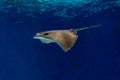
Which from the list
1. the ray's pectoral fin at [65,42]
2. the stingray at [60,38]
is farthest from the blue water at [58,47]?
the ray's pectoral fin at [65,42]

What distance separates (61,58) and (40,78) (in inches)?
44.3

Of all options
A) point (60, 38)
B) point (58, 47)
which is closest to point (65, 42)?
point (60, 38)

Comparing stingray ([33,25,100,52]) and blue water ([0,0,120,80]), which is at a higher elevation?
stingray ([33,25,100,52])

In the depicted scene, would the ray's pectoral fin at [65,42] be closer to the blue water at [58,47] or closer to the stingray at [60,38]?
the stingray at [60,38]

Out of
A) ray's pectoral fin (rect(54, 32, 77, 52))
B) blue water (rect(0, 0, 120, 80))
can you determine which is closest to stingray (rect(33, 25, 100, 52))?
ray's pectoral fin (rect(54, 32, 77, 52))

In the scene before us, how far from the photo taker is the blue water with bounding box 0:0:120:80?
10.3m

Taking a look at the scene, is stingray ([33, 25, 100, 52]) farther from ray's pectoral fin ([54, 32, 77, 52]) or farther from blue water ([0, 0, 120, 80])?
blue water ([0, 0, 120, 80])

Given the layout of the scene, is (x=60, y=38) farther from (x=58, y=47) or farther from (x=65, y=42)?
(x=58, y=47)

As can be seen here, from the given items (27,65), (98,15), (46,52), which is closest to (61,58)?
(46,52)

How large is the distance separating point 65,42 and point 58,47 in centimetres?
523

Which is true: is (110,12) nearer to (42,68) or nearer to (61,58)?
(61,58)

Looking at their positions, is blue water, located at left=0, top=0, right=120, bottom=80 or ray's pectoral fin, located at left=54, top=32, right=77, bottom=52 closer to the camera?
ray's pectoral fin, located at left=54, top=32, right=77, bottom=52

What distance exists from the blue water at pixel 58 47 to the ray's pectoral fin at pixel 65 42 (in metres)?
5.00

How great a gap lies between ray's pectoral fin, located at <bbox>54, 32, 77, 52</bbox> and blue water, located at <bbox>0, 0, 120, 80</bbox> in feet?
16.4
